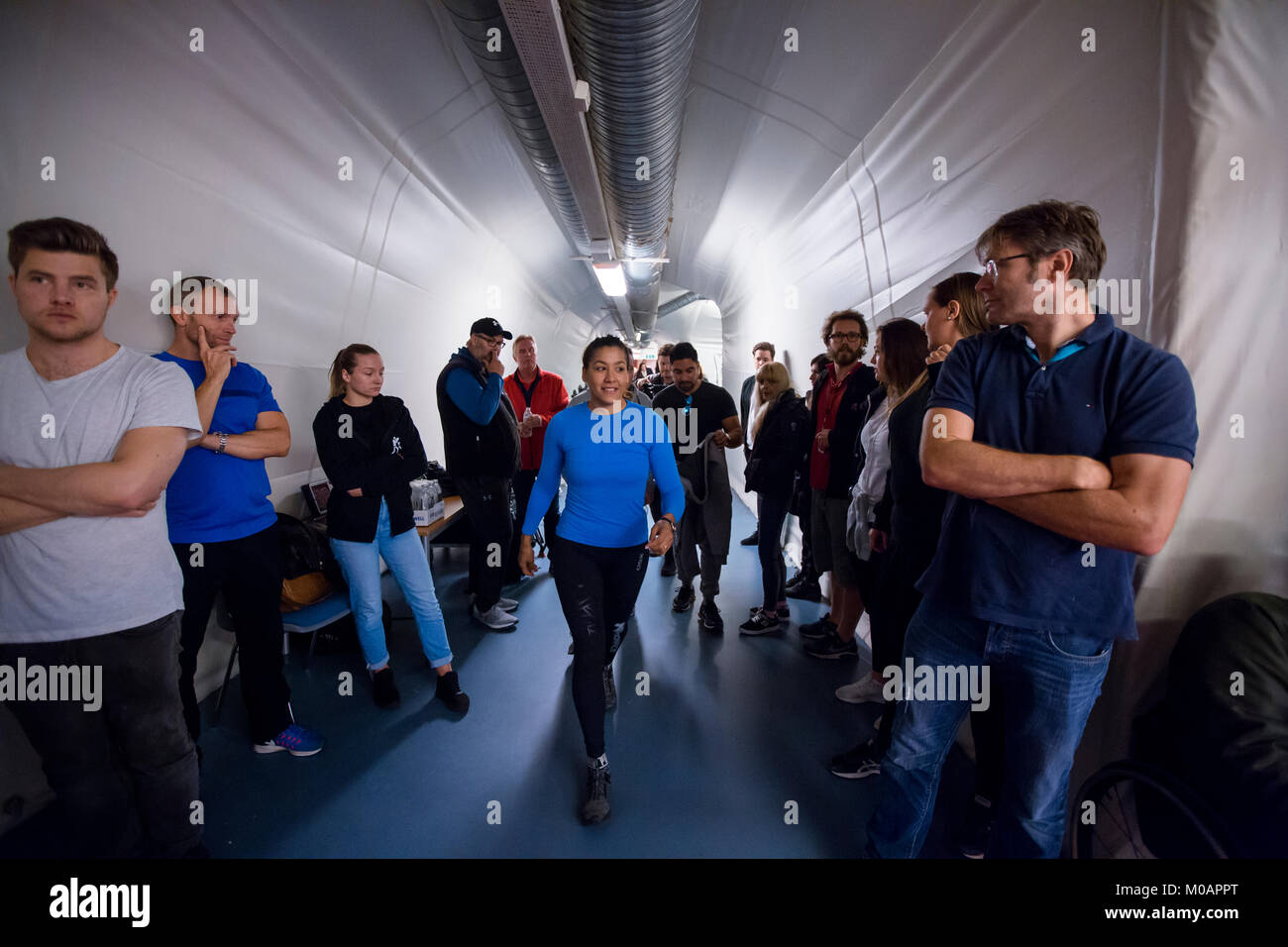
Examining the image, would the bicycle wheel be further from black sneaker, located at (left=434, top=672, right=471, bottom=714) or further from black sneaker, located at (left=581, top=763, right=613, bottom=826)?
black sneaker, located at (left=434, top=672, right=471, bottom=714)

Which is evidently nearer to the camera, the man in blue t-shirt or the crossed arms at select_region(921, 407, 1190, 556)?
the crossed arms at select_region(921, 407, 1190, 556)

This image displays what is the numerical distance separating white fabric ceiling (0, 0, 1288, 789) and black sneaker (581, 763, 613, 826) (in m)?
1.71

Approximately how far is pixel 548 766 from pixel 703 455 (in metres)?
1.94

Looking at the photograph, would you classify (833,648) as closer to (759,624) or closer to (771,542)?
(759,624)

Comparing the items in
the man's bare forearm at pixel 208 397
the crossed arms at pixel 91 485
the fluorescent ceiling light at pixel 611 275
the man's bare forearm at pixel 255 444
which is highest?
the fluorescent ceiling light at pixel 611 275

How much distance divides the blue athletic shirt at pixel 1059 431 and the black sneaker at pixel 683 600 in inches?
96.7

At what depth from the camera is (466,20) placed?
2.18m

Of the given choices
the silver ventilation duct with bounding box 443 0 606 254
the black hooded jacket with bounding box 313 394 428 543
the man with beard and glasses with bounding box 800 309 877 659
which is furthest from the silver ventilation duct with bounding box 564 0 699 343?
the black hooded jacket with bounding box 313 394 428 543

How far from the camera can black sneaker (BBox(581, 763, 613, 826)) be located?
187 cm

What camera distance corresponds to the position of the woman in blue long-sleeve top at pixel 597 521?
6.29 ft

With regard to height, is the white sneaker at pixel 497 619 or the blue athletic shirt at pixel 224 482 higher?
the blue athletic shirt at pixel 224 482

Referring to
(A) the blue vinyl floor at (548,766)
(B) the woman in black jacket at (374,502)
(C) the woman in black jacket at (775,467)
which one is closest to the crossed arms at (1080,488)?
(A) the blue vinyl floor at (548,766)

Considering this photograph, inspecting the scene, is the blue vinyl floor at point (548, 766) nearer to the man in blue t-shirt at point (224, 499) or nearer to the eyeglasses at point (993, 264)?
the man in blue t-shirt at point (224, 499)
